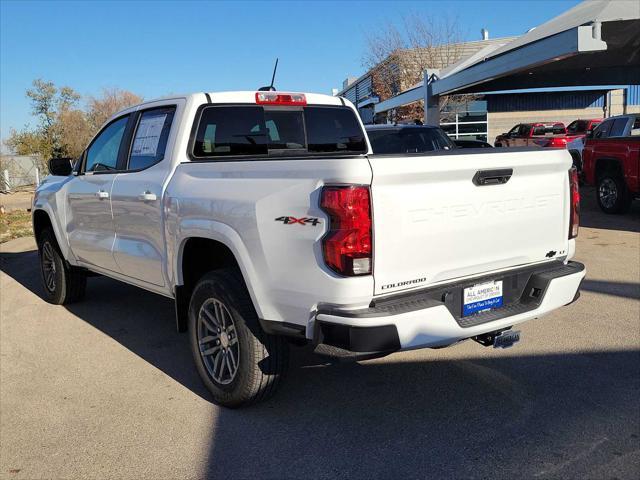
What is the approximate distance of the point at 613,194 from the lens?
38.4 ft

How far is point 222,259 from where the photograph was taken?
4.11 metres

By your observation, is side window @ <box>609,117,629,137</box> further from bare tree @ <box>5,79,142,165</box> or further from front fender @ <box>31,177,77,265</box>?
bare tree @ <box>5,79,142,165</box>

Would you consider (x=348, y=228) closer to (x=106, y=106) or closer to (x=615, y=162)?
(x=615, y=162)

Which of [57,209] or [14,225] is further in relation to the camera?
[14,225]

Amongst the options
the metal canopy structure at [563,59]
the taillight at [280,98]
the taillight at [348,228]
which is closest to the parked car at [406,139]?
the metal canopy structure at [563,59]

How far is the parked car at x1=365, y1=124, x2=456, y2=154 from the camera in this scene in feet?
29.8

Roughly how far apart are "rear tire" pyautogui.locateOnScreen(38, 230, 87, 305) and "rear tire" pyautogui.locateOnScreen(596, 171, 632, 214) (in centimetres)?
984

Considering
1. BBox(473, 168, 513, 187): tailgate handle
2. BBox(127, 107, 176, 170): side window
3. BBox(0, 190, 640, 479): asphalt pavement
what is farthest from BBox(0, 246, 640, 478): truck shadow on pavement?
BBox(127, 107, 176, 170): side window

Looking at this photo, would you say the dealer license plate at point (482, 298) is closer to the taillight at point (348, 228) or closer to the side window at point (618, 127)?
the taillight at point (348, 228)

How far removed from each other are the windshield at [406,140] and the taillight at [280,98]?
13.2 ft

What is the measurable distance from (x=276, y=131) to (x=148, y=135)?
1022 mm

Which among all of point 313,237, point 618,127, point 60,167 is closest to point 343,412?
point 313,237

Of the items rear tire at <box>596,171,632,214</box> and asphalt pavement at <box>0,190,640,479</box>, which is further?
rear tire at <box>596,171,632,214</box>

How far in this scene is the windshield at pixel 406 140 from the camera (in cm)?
906
